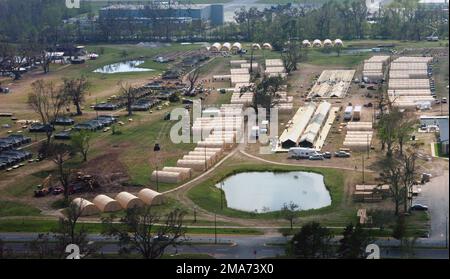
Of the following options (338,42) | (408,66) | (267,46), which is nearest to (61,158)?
(408,66)

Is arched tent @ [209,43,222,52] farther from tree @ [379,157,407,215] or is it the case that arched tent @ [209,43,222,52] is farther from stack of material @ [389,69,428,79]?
tree @ [379,157,407,215]

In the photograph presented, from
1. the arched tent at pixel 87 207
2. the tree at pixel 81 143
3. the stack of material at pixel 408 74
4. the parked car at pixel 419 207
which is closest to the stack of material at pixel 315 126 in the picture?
the stack of material at pixel 408 74

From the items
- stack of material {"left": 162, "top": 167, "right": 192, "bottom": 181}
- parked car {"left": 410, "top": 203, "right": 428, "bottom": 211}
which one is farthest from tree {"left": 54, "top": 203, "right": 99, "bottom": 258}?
parked car {"left": 410, "top": 203, "right": 428, "bottom": 211}

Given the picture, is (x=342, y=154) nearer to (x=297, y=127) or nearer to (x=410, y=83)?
(x=297, y=127)

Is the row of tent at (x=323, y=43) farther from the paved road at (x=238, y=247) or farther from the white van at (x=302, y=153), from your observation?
the paved road at (x=238, y=247)

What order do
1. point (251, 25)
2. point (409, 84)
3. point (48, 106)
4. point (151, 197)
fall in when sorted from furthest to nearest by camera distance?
point (251, 25), point (409, 84), point (48, 106), point (151, 197)

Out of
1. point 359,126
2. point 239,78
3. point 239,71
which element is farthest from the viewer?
point 239,71
